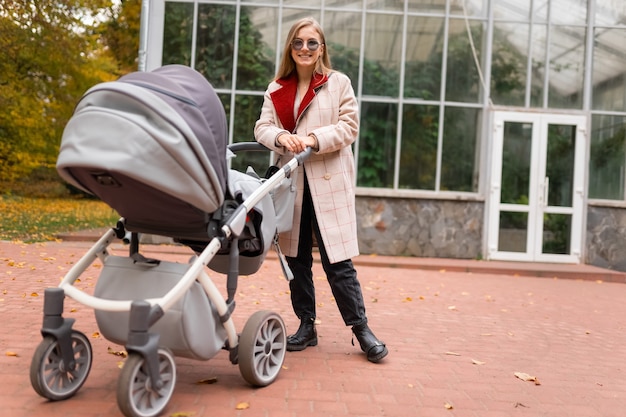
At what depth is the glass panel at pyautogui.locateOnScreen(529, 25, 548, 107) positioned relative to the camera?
12.3 m

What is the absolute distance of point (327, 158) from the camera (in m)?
4.12

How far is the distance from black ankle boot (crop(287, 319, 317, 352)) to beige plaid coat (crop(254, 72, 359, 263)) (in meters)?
0.55

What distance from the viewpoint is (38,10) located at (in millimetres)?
17891

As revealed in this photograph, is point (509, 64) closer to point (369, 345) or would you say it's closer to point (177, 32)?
point (177, 32)

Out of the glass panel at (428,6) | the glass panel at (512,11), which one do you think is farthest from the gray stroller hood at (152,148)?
the glass panel at (512,11)

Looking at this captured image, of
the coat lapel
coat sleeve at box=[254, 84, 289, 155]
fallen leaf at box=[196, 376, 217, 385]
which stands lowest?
fallen leaf at box=[196, 376, 217, 385]

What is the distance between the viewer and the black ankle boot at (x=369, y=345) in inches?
163

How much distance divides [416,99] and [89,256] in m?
9.76

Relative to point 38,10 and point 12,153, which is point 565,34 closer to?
point 38,10

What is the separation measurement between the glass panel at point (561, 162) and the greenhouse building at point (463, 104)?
0.06 feet

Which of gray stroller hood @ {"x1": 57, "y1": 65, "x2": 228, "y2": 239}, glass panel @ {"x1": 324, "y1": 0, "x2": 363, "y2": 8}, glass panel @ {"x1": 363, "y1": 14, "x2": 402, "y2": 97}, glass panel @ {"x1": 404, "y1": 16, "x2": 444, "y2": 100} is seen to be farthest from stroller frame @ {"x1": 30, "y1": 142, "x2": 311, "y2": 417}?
glass panel @ {"x1": 324, "y1": 0, "x2": 363, "y2": 8}

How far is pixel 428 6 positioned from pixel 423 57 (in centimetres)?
94

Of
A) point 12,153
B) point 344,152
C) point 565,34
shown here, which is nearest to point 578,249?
point 565,34

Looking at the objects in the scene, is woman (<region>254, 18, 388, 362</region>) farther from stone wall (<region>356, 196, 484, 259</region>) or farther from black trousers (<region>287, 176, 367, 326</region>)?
stone wall (<region>356, 196, 484, 259</region>)
